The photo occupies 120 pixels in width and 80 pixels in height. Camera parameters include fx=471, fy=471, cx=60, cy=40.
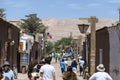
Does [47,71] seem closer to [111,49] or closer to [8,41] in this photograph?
[111,49]

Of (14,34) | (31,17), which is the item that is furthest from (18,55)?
(31,17)

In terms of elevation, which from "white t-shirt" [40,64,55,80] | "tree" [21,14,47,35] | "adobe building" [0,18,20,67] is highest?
"tree" [21,14,47,35]

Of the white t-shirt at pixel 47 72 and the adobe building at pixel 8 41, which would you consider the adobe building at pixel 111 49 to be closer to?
the white t-shirt at pixel 47 72

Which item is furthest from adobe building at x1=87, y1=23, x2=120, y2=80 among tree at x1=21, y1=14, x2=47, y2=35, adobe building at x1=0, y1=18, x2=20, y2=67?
tree at x1=21, y1=14, x2=47, y2=35

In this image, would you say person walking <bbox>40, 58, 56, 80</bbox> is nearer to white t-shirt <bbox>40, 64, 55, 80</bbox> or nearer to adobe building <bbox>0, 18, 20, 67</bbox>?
white t-shirt <bbox>40, 64, 55, 80</bbox>

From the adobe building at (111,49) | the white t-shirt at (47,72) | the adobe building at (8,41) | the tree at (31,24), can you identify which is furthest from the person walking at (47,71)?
the tree at (31,24)

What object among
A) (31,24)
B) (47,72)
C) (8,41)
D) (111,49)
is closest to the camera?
(47,72)

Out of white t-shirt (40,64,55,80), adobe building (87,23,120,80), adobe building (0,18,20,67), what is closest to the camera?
white t-shirt (40,64,55,80)

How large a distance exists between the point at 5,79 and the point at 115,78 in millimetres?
7855

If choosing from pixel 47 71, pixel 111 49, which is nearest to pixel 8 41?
pixel 111 49

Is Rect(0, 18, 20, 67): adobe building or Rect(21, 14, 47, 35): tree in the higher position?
Rect(21, 14, 47, 35): tree

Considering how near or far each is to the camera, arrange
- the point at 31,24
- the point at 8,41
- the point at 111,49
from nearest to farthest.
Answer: the point at 111,49
the point at 8,41
the point at 31,24

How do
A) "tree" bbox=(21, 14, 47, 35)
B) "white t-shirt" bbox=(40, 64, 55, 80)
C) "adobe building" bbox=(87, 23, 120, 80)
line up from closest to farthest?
"white t-shirt" bbox=(40, 64, 55, 80), "adobe building" bbox=(87, 23, 120, 80), "tree" bbox=(21, 14, 47, 35)

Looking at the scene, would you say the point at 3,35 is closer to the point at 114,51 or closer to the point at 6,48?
the point at 6,48
